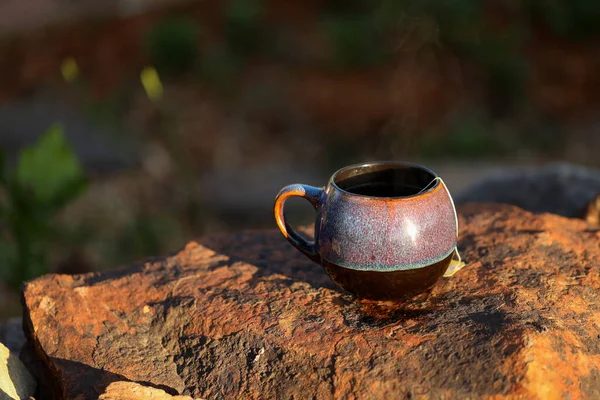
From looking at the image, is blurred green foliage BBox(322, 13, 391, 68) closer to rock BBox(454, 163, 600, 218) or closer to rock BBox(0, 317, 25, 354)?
rock BBox(454, 163, 600, 218)

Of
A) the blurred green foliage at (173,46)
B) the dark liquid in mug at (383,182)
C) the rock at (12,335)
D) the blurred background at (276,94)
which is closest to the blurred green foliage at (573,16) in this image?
the blurred background at (276,94)

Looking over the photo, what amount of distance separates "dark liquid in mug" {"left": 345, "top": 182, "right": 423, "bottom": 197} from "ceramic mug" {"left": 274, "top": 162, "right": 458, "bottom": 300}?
90mm

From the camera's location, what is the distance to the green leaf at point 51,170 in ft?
10.6

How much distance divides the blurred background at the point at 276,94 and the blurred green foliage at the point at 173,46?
0.06ft

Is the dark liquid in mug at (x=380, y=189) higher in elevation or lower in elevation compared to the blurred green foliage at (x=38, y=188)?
higher

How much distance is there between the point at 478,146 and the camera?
5973mm

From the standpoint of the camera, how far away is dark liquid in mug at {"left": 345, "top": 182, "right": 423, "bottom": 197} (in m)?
1.93

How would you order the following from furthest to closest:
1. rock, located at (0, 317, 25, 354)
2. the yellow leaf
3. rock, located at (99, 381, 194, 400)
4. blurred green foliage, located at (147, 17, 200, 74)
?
blurred green foliage, located at (147, 17, 200, 74) → the yellow leaf → rock, located at (0, 317, 25, 354) → rock, located at (99, 381, 194, 400)

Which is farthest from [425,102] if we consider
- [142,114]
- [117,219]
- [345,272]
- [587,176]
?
[345,272]

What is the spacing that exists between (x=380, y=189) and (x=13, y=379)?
3.74 ft

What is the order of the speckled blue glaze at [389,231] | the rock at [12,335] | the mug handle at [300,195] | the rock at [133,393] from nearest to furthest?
the rock at [133,393] → the speckled blue glaze at [389,231] → the mug handle at [300,195] → the rock at [12,335]

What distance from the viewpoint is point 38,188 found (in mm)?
3293

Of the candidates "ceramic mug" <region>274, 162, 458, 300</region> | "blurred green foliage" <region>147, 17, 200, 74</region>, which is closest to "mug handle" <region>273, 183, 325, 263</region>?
"ceramic mug" <region>274, 162, 458, 300</region>

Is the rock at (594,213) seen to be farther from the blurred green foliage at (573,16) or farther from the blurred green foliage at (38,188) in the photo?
the blurred green foliage at (573,16)
